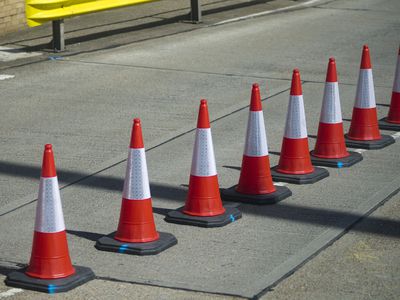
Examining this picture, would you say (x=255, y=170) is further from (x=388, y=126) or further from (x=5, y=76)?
(x=5, y=76)

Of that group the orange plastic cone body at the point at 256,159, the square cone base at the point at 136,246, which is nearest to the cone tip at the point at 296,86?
the orange plastic cone body at the point at 256,159

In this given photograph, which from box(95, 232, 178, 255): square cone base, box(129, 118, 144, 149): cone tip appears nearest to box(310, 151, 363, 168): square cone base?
box(95, 232, 178, 255): square cone base

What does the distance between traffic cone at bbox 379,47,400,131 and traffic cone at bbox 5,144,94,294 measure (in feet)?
15.7

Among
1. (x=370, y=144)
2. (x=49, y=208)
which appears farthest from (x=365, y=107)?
(x=49, y=208)

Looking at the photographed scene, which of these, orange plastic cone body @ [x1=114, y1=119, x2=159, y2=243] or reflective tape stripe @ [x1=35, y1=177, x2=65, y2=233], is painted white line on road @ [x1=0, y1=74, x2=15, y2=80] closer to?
orange plastic cone body @ [x1=114, y1=119, x2=159, y2=243]

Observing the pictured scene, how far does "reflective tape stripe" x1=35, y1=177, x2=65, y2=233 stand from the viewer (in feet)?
21.0

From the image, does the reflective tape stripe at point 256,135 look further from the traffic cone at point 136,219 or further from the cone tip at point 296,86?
the traffic cone at point 136,219

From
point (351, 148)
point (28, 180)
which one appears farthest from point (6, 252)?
point (351, 148)

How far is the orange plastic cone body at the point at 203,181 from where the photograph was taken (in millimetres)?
7477

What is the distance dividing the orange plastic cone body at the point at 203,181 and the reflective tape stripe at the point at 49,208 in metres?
1.34

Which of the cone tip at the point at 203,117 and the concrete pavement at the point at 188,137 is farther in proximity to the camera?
the cone tip at the point at 203,117

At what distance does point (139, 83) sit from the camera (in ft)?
41.1

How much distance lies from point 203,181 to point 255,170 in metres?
0.65

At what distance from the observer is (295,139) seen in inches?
337
